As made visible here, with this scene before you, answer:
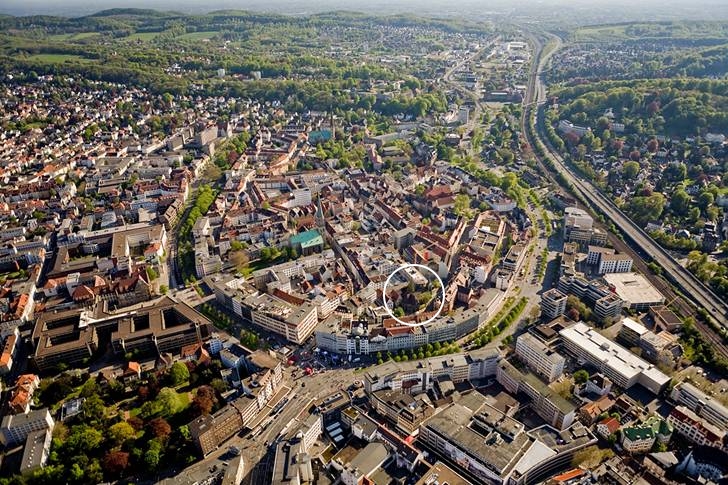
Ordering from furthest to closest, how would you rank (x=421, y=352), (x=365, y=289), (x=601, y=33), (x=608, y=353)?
1. (x=601, y=33)
2. (x=365, y=289)
3. (x=421, y=352)
4. (x=608, y=353)

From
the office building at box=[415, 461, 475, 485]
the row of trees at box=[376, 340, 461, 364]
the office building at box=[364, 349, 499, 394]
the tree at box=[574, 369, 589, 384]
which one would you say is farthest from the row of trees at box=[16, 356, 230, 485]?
the tree at box=[574, 369, 589, 384]

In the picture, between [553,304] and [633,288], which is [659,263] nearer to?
[633,288]

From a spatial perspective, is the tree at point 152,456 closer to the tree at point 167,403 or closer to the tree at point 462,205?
the tree at point 167,403

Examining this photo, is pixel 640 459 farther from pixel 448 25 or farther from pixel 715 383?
pixel 448 25

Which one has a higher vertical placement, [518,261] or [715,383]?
[518,261]

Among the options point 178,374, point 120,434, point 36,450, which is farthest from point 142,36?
point 120,434

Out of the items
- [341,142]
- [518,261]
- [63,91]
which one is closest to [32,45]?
[63,91]
